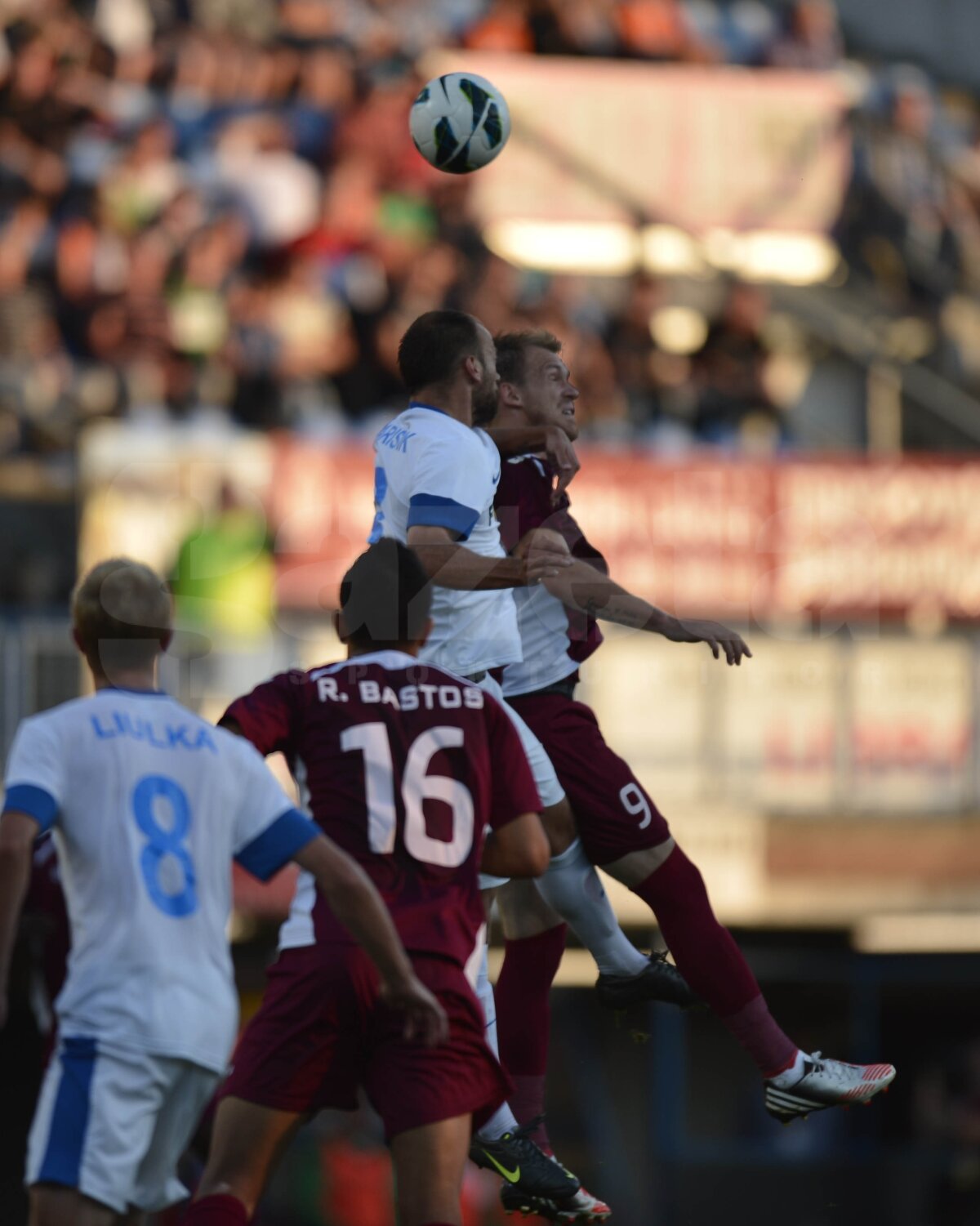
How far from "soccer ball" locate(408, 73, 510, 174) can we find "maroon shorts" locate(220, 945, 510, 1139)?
281 cm

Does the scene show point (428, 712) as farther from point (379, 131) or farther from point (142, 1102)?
point (379, 131)

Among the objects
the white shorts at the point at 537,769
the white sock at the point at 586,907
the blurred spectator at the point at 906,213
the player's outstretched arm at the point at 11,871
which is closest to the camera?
the player's outstretched arm at the point at 11,871

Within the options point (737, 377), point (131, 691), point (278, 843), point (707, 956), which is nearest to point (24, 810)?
point (131, 691)

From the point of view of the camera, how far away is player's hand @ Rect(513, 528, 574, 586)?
5.72 metres

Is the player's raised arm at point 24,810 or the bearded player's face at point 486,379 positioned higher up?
the bearded player's face at point 486,379

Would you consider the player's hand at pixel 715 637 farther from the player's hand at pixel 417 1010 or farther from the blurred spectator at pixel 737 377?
the blurred spectator at pixel 737 377

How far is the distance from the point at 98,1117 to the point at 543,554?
72.9 inches

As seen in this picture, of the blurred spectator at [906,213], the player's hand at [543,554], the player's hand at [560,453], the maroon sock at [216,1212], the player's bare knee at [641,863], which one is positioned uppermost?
the blurred spectator at [906,213]

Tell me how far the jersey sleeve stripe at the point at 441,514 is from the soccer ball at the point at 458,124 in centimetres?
154

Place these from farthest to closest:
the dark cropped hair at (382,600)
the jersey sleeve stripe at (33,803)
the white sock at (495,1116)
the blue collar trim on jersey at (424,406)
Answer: the white sock at (495,1116) < the blue collar trim on jersey at (424,406) < the dark cropped hair at (382,600) < the jersey sleeve stripe at (33,803)

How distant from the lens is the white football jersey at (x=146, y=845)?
4.88m

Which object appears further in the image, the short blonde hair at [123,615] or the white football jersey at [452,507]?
the white football jersey at [452,507]

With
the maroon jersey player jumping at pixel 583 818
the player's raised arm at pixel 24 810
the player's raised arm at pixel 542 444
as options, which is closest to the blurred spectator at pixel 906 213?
the maroon jersey player jumping at pixel 583 818

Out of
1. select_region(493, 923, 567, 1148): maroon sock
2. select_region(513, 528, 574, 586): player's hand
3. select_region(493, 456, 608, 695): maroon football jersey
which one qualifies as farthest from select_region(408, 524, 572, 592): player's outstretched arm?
select_region(493, 923, 567, 1148): maroon sock
